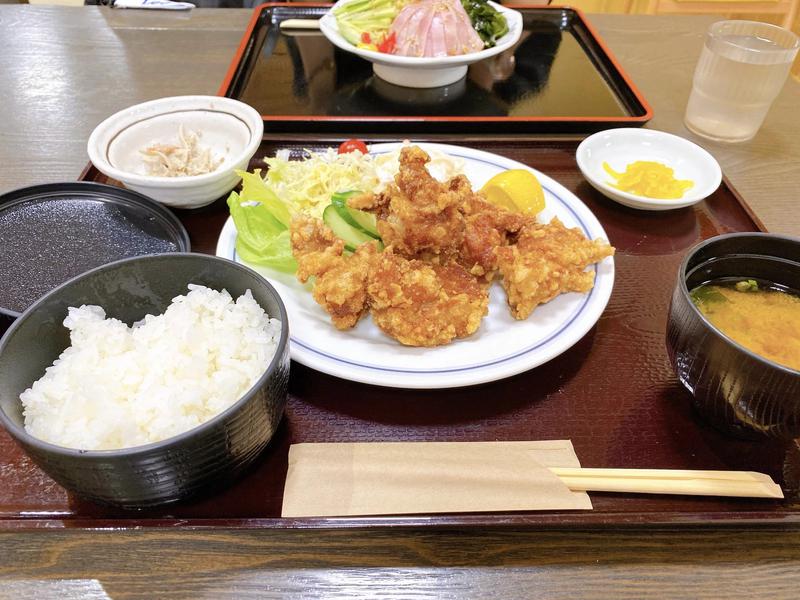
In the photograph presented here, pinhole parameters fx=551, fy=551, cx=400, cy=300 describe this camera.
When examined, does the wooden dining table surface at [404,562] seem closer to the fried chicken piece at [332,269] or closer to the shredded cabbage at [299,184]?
the fried chicken piece at [332,269]

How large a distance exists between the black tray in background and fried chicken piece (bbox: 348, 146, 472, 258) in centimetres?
110

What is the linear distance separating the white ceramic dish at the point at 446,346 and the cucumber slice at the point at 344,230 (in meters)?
0.25

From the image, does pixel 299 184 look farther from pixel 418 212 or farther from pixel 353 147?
pixel 418 212

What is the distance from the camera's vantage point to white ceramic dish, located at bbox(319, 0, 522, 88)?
9.73 feet

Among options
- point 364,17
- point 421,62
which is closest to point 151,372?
point 421,62

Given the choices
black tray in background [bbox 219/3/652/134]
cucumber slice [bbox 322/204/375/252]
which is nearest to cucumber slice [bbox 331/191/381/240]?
cucumber slice [bbox 322/204/375/252]

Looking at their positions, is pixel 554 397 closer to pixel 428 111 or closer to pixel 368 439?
pixel 368 439

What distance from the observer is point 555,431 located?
154 centimetres

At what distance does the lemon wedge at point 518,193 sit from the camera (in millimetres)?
2137

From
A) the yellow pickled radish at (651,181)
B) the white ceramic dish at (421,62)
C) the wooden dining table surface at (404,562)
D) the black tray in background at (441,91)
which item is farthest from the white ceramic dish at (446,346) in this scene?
the white ceramic dish at (421,62)

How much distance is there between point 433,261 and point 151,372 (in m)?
0.94

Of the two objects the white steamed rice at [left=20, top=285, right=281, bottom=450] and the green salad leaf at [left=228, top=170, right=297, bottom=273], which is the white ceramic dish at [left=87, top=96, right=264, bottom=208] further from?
the white steamed rice at [left=20, top=285, right=281, bottom=450]

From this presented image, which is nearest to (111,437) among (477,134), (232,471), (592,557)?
(232,471)

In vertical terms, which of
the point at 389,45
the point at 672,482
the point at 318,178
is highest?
the point at 389,45
